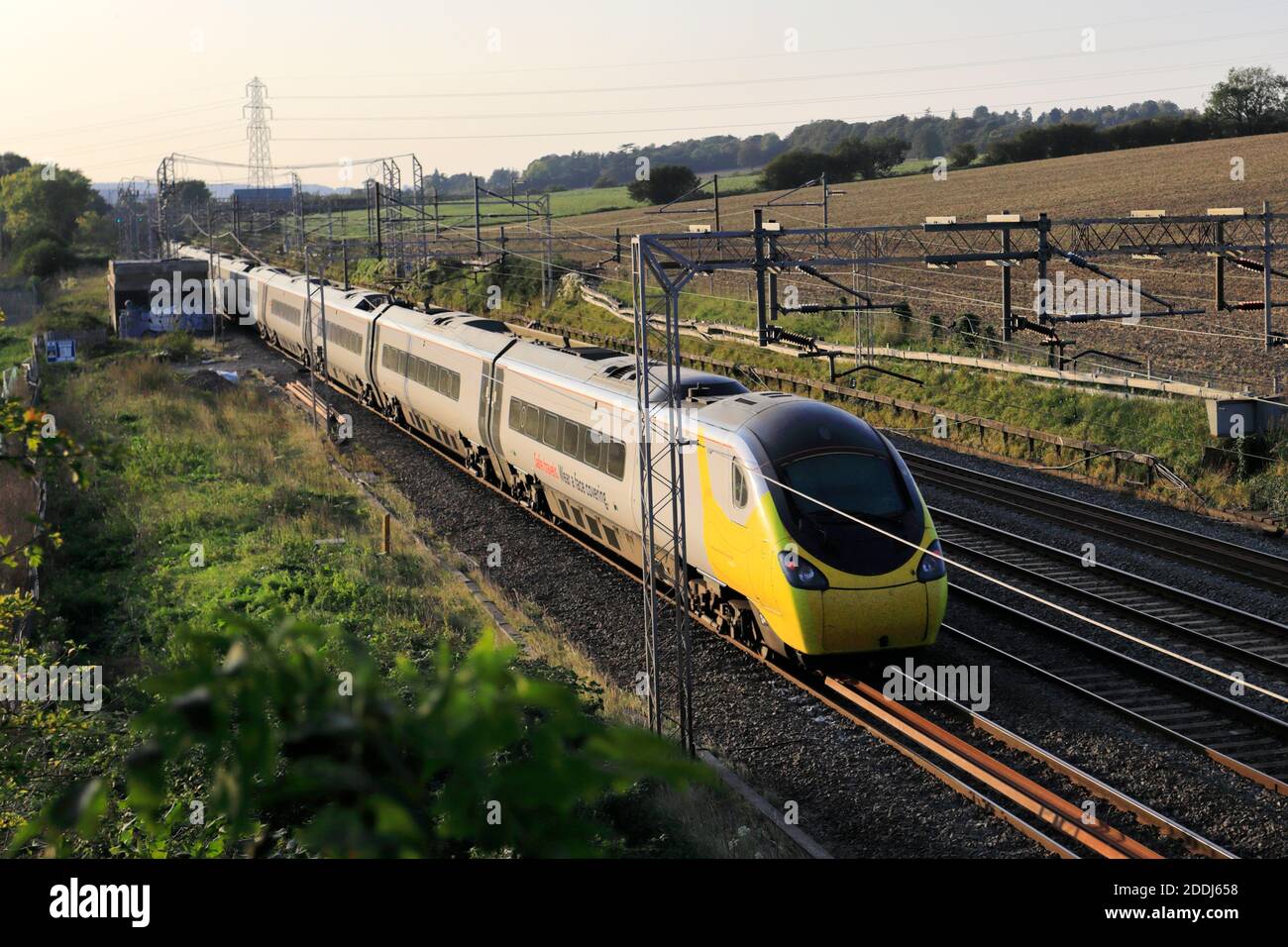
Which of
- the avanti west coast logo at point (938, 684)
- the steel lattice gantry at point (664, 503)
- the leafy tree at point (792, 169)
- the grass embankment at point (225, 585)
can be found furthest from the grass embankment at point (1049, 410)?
the leafy tree at point (792, 169)

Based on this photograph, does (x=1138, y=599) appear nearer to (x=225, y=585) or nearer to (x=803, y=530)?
(x=803, y=530)

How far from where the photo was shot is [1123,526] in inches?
859

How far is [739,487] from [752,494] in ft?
1.13

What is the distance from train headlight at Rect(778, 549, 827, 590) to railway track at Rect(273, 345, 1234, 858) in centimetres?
142

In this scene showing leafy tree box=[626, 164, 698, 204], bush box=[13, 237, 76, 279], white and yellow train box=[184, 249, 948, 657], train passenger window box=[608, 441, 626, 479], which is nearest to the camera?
white and yellow train box=[184, 249, 948, 657]

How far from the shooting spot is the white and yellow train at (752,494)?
14.0 meters

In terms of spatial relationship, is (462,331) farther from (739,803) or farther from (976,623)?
(739,803)

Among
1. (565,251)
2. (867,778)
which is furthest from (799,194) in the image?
(867,778)

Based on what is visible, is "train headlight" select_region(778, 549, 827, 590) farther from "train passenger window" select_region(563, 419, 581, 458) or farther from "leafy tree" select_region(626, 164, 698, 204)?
"leafy tree" select_region(626, 164, 698, 204)

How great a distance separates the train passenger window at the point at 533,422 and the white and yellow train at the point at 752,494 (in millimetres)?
52

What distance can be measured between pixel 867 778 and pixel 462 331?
1749 centimetres

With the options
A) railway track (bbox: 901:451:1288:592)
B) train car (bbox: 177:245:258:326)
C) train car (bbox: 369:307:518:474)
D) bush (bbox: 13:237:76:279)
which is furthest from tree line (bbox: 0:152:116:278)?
railway track (bbox: 901:451:1288:592)

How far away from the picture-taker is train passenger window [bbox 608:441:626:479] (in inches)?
704
